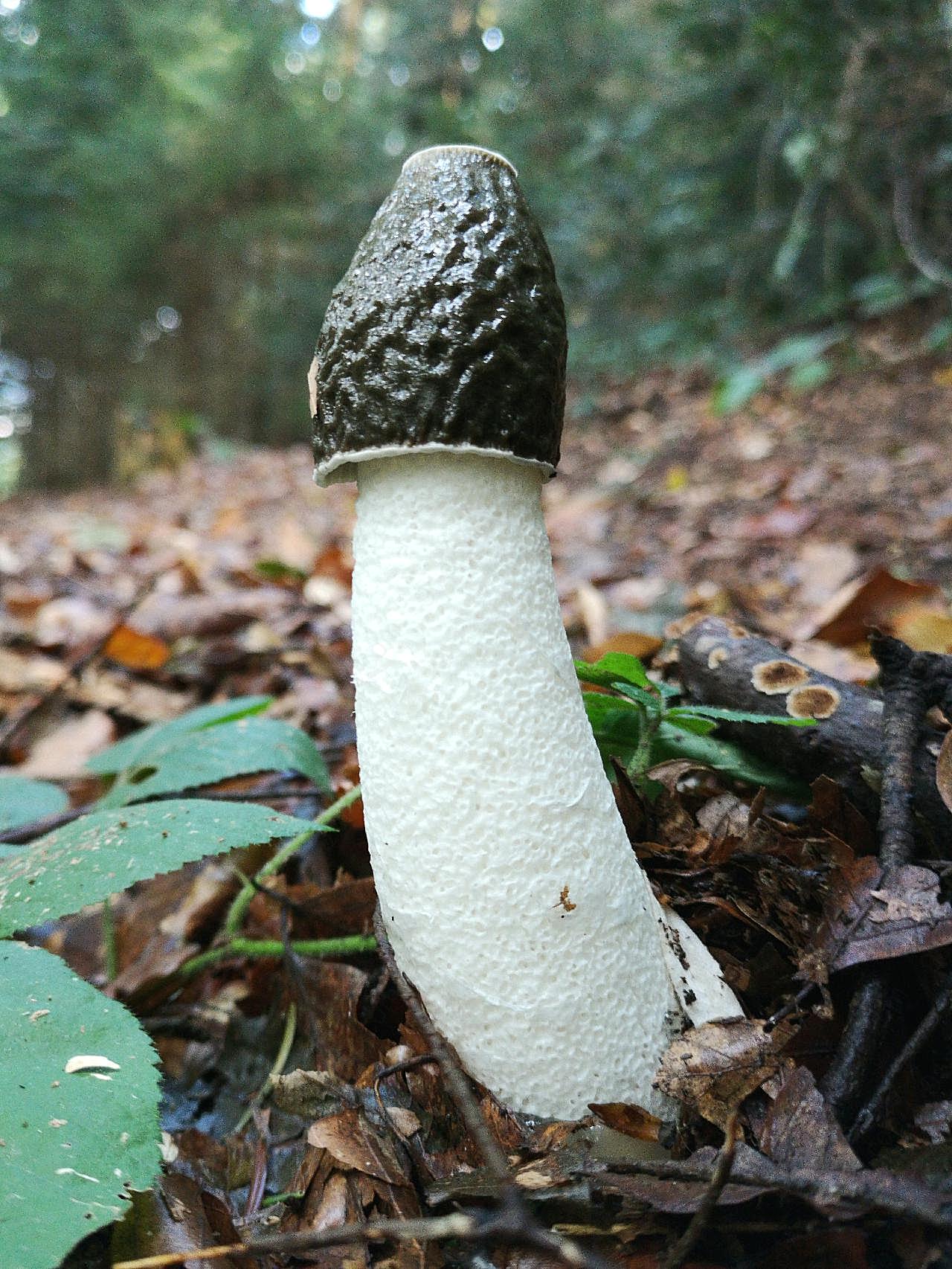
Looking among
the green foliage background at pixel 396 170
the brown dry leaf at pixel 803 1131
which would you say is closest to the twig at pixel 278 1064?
the brown dry leaf at pixel 803 1131

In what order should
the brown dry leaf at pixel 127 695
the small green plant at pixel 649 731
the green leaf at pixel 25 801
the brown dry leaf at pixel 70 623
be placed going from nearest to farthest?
the small green plant at pixel 649 731
the green leaf at pixel 25 801
the brown dry leaf at pixel 127 695
the brown dry leaf at pixel 70 623

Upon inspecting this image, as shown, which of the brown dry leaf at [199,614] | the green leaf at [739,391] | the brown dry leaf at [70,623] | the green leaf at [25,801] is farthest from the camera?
the green leaf at [739,391]

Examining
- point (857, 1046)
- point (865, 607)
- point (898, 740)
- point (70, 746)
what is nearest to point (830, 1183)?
point (857, 1046)

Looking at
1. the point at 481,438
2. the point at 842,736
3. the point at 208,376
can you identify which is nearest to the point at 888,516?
A: the point at 842,736

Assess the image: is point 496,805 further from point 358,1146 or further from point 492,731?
point 358,1146

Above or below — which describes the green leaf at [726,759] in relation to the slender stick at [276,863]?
above

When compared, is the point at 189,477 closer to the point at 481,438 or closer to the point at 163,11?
the point at 163,11

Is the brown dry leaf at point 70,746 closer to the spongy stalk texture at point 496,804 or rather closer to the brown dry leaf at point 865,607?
the spongy stalk texture at point 496,804
